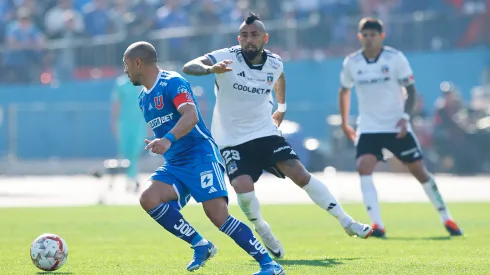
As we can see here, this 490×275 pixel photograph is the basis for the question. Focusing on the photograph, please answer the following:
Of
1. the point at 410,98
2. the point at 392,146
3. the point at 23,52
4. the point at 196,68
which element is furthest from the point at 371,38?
the point at 23,52

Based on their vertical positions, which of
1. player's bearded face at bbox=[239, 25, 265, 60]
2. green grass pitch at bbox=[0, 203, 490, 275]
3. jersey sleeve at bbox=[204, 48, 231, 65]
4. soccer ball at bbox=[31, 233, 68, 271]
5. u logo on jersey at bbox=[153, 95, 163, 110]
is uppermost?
player's bearded face at bbox=[239, 25, 265, 60]

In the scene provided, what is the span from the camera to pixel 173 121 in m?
9.48

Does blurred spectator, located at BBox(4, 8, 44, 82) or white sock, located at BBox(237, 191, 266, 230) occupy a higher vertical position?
blurred spectator, located at BBox(4, 8, 44, 82)

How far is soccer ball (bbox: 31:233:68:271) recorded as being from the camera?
9.61 m

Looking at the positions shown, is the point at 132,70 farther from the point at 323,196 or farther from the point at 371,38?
the point at 371,38

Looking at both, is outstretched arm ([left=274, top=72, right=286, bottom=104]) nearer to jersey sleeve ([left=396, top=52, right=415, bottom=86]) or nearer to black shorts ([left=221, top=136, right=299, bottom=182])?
black shorts ([left=221, top=136, right=299, bottom=182])

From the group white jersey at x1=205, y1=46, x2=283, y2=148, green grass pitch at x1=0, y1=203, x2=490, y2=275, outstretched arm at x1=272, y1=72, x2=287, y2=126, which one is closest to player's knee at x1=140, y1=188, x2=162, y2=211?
green grass pitch at x1=0, y1=203, x2=490, y2=275

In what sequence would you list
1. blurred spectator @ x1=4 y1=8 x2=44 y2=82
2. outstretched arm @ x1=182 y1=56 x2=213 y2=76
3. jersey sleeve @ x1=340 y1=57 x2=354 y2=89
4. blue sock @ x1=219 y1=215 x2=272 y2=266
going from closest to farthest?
blue sock @ x1=219 y1=215 x2=272 y2=266 → outstretched arm @ x1=182 y1=56 x2=213 y2=76 → jersey sleeve @ x1=340 y1=57 x2=354 y2=89 → blurred spectator @ x1=4 y1=8 x2=44 y2=82

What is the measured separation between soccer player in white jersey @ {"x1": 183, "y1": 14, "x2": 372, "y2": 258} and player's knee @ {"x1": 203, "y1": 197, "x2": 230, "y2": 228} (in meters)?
1.63

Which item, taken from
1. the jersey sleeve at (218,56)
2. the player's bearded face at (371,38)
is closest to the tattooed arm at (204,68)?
the jersey sleeve at (218,56)

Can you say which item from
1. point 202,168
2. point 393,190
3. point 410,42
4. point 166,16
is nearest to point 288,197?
point 393,190

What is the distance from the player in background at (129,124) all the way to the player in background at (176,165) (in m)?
11.7

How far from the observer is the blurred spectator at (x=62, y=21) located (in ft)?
95.9

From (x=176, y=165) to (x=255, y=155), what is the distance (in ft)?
5.61
